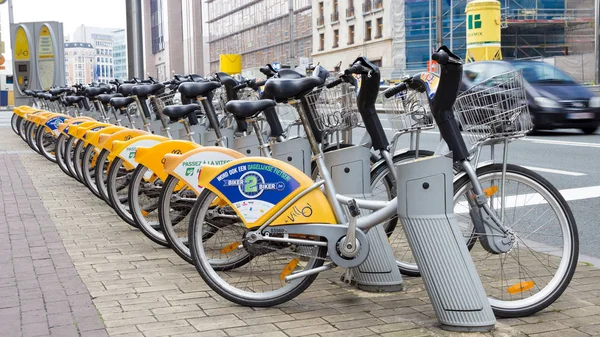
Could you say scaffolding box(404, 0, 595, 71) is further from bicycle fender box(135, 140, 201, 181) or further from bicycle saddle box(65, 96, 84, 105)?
bicycle fender box(135, 140, 201, 181)

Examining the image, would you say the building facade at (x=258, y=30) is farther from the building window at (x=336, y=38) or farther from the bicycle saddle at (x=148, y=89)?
the bicycle saddle at (x=148, y=89)

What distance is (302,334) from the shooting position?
3947 mm

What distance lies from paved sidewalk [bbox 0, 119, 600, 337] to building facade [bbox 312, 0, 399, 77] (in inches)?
1909

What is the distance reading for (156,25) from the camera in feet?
418

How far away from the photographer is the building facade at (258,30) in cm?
7762

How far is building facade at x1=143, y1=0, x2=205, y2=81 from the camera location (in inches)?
4441

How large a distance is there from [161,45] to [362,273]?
12297 cm

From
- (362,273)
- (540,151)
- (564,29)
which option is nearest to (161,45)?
(564,29)

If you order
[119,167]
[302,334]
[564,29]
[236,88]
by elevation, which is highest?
[564,29]

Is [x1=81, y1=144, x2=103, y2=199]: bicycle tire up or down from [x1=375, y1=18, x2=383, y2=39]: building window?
down

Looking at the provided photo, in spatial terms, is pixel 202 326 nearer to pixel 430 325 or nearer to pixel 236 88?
pixel 430 325

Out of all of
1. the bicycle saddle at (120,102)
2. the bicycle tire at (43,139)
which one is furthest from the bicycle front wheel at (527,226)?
the bicycle tire at (43,139)

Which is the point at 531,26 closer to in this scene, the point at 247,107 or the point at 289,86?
the point at 247,107

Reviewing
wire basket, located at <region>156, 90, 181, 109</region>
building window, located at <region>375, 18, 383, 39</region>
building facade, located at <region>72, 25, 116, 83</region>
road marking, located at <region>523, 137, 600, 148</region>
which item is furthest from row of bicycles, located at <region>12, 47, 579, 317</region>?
building facade, located at <region>72, 25, 116, 83</region>
